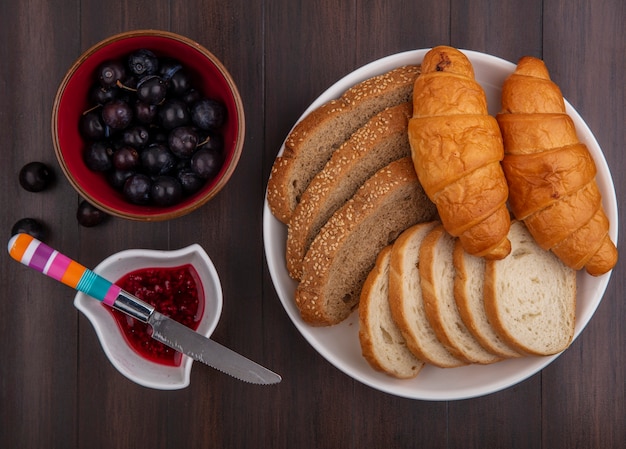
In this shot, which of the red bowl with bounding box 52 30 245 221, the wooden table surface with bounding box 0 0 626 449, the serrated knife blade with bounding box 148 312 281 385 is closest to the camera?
the red bowl with bounding box 52 30 245 221

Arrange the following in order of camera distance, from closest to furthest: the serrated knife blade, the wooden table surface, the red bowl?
the red bowl → the serrated knife blade → the wooden table surface

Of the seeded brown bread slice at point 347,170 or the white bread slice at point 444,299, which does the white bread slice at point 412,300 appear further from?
the seeded brown bread slice at point 347,170

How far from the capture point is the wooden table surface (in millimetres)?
1312

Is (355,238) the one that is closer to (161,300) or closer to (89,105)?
(161,300)

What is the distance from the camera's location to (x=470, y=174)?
1.05m

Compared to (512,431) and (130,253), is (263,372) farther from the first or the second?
(512,431)

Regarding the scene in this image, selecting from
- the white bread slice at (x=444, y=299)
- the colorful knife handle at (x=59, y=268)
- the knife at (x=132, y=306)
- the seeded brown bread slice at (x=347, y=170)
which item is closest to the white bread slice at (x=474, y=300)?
the white bread slice at (x=444, y=299)

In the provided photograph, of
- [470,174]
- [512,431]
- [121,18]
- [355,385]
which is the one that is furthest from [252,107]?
[512,431]

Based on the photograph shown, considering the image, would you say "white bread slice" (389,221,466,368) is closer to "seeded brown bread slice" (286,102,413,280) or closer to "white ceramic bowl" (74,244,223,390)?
"seeded brown bread slice" (286,102,413,280)

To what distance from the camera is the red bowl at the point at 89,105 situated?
1053 mm

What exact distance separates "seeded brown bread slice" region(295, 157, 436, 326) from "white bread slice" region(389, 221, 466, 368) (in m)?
0.04

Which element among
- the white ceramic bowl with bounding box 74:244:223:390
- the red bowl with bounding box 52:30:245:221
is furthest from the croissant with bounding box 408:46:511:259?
the white ceramic bowl with bounding box 74:244:223:390

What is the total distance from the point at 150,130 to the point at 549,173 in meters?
0.73

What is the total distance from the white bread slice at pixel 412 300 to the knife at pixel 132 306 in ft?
0.94
